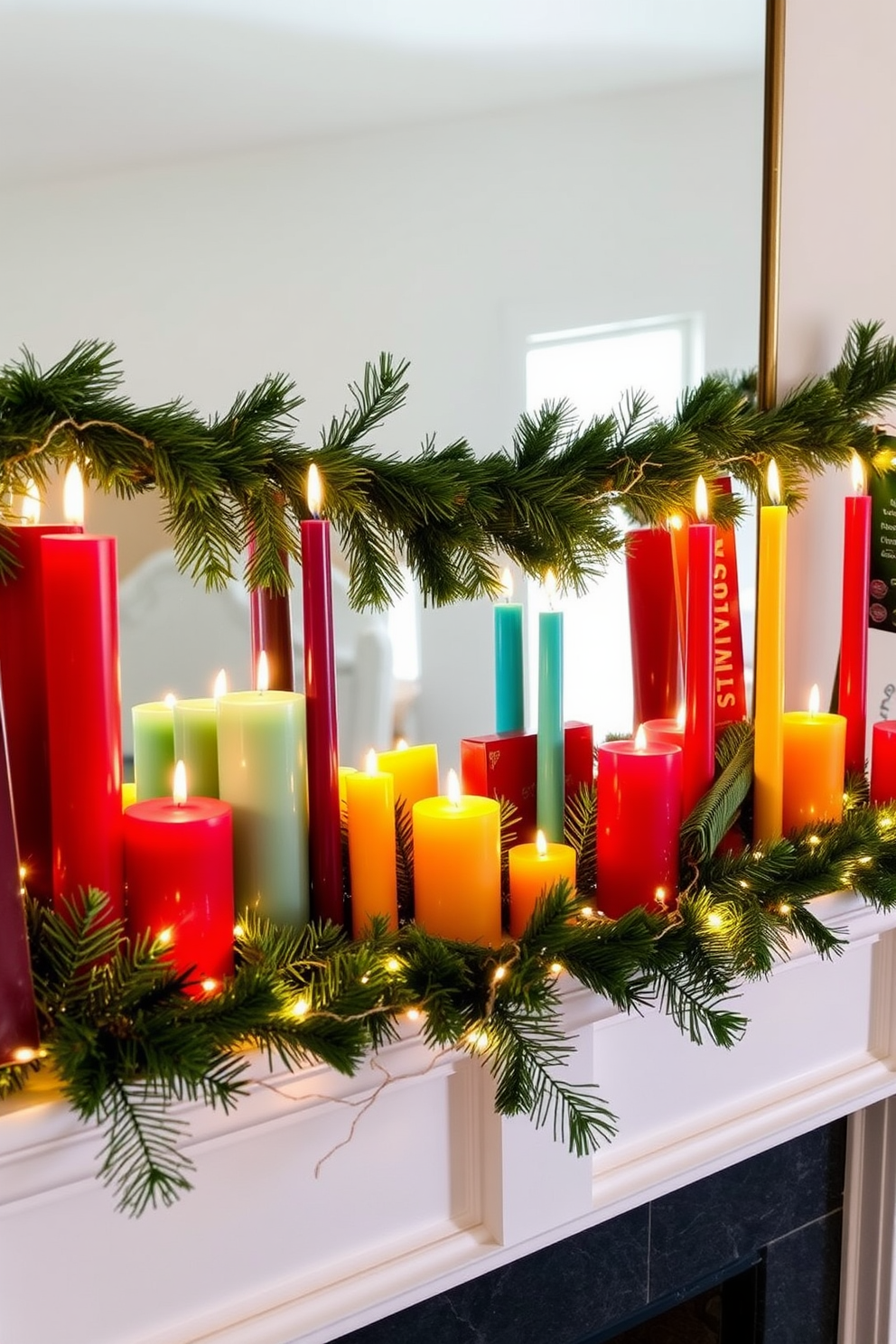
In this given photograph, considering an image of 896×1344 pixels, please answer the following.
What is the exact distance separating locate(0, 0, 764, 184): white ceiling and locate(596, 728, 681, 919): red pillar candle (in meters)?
0.48

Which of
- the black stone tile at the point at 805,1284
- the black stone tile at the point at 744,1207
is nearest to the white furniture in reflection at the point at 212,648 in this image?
the black stone tile at the point at 744,1207

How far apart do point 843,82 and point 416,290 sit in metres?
0.49

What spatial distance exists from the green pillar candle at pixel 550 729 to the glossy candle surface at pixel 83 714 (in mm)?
293

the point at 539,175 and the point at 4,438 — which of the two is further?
the point at 539,175

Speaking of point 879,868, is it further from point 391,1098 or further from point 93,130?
point 93,130

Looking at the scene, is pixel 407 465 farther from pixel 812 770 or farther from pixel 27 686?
pixel 812 770

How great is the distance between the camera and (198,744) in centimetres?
69

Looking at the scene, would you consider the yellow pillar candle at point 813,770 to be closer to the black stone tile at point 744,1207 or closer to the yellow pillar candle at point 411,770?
the yellow pillar candle at point 411,770

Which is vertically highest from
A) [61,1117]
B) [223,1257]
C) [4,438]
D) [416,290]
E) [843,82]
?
[843,82]

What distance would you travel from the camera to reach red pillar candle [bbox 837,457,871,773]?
0.90 m

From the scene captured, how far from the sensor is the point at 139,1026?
0.57m

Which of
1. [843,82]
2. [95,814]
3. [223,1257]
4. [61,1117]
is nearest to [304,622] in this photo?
[95,814]

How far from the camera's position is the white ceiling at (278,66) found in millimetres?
666

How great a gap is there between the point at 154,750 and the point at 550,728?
269mm
